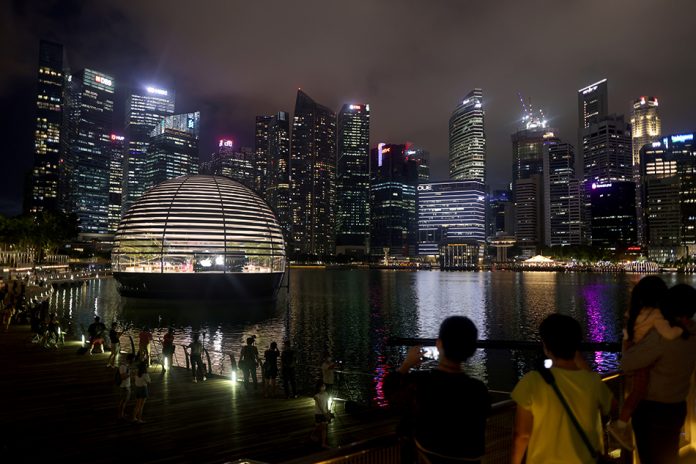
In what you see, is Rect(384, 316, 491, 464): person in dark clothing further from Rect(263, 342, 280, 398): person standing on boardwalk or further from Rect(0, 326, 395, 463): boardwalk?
Rect(263, 342, 280, 398): person standing on boardwalk


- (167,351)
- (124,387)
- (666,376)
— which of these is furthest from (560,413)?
(167,351)

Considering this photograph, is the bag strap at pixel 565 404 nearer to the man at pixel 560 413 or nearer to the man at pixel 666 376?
the man at pixel 560 413

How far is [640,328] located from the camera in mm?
5184

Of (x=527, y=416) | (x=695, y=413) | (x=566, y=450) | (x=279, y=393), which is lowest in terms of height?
(x=279, y=393)

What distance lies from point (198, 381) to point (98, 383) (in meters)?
3.38

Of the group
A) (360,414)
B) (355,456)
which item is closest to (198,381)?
(360,414)

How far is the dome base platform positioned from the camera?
62562 mm

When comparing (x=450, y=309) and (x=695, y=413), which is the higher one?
(x=695, y=413)

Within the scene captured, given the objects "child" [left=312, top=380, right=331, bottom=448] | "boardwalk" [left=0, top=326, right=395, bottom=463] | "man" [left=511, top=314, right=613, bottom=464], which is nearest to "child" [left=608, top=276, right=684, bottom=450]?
"man" [left=511, top=314, right=613, bottom=464]

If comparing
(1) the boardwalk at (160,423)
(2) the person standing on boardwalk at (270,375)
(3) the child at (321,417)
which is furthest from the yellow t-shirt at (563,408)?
(2) the person standing on boardwalk at (270,375)

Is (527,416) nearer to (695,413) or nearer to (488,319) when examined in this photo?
(695,413)

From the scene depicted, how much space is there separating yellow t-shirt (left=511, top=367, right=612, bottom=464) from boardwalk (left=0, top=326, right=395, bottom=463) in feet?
22.5

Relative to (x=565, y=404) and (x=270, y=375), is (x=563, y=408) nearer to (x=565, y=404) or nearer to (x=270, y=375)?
(x=565, y=404)

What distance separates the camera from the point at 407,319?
48.6 m
